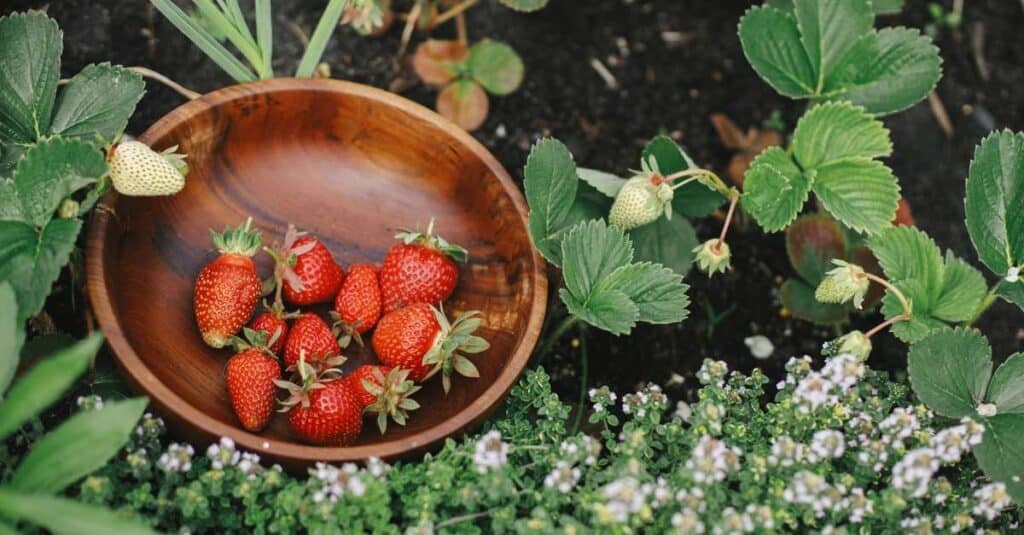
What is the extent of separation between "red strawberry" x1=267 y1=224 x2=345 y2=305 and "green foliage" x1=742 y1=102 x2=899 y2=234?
0.56 m

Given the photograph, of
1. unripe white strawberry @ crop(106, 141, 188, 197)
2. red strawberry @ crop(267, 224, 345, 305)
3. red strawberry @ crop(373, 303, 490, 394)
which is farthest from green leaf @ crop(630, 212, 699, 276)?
unripe white strawberry @ crop(106, 141, 188, 197)

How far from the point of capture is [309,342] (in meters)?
1.36

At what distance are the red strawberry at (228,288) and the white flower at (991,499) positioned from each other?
868 millimetres

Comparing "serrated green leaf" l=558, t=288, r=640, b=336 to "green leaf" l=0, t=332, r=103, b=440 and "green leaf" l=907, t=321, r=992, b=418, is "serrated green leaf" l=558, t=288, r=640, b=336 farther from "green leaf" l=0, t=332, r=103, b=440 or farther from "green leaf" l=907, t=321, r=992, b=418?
"green leaf" l=0, t=332, r=103, b=440

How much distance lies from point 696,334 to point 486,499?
0.69m

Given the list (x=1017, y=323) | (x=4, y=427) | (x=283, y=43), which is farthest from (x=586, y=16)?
(x=4, y=427)

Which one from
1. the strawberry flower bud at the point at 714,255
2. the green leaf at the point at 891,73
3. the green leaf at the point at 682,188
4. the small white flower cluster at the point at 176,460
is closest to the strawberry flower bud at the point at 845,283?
the strawberry flower bud at the point at 714,255

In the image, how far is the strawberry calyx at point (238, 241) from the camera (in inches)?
53.9

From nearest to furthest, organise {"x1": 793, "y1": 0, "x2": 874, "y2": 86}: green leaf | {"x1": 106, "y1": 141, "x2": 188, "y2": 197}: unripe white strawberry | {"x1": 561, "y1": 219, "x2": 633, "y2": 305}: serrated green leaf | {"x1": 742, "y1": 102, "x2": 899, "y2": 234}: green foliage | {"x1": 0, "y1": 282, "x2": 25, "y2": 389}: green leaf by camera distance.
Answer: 1. {"x1": 0, "y1": 282, "x2": 25, "y2": 389}: green leaf
2. {"x1": 106, "y1": 141, "x2": 188, "y2": 197}: unripe white strawberry
3. {"x1": 561, "y1": 219, "x2": 633, "y2": 305}: serrated green leaf
4. {"x1": 742, "y1": 102, "x2": 899, "y2": 234}: green foliage
5. {"x1": 793, "y1": 0, "x2": 874, "y2": 86}: green leaf

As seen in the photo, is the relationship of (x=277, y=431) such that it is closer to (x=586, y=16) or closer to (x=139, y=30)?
(x=139, y=30)

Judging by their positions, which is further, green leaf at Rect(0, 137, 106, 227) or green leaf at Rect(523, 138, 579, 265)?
green leaf at Rect(523, 138, 579, 265)

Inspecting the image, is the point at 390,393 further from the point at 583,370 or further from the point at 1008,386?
the point at 1008,386

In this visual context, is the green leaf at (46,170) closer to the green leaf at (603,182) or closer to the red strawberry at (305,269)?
the red strawberry at (305,269)

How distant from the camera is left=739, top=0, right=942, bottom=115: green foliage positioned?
1.62 meters
